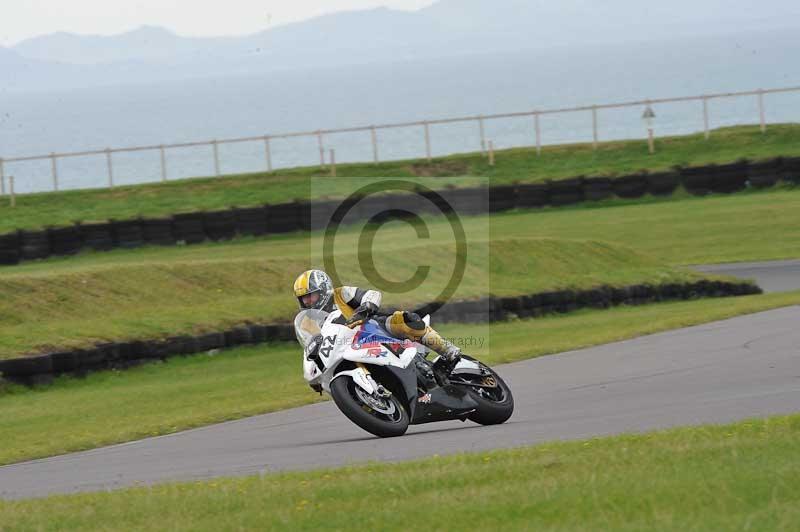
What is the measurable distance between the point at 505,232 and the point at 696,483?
88.3 ft

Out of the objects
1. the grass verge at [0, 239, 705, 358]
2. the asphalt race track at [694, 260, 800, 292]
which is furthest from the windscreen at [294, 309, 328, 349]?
the asphalt race track at [694, 260, 800, 292]

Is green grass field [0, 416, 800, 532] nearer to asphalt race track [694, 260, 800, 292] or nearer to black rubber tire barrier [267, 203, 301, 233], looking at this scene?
asphalt race track [694, 260, 800, 292]

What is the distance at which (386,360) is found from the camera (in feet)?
33.6

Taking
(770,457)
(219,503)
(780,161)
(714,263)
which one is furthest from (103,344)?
(780,161)

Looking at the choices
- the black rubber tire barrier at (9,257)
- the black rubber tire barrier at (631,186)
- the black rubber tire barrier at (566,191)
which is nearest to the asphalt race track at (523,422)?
the black rubber tire barrier at (9,257)

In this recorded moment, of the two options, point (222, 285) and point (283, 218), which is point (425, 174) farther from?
point (222, 285)

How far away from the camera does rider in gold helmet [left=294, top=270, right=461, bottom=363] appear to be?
1043 centimetres

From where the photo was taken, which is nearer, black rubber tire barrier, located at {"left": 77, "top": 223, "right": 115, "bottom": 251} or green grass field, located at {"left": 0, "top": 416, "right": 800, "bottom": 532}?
green grass field, located at {"left": 0, "top": 416, "right": 800, "bottom": 532}

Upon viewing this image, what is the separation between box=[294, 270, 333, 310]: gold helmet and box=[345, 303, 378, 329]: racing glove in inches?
13.1

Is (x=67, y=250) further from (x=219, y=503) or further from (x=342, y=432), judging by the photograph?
(x=219, y=503)

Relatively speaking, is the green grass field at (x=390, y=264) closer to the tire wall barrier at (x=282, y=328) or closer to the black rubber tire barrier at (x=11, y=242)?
the tire wall barrier at (x=282, y=328)

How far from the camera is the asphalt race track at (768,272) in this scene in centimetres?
2472

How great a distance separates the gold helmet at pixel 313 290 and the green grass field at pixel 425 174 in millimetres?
29183

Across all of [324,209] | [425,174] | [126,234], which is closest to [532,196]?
[425,174]
